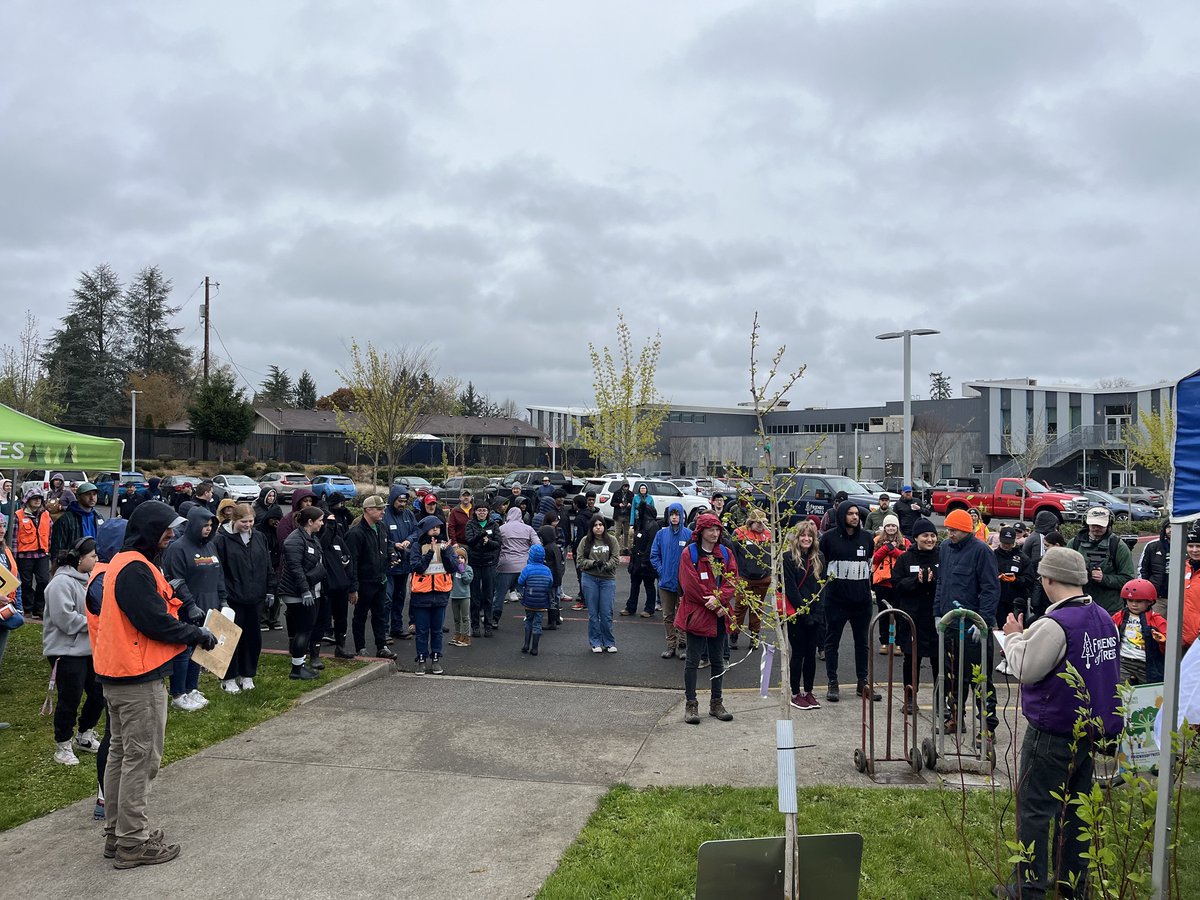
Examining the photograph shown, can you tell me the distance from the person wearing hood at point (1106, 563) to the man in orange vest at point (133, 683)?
776 cm

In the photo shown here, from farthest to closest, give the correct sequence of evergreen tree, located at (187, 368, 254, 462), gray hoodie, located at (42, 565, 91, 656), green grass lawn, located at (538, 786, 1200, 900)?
evergreen tree, located at (187, 368, 254, 462) → gray hoodie, located at (42, 565, 91, 656) → green grass lawn, located at (538, 786, 1200, 900)

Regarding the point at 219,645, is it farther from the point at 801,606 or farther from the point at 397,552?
the point at 801,606

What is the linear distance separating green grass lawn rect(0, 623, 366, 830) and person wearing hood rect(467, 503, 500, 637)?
7.31 feet

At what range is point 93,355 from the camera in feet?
225

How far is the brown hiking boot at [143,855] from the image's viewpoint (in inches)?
196

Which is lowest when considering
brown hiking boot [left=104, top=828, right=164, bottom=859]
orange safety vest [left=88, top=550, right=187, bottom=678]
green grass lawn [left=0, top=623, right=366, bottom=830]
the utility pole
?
green grass lawn [left=0, top=623, right=366, bottom=830]

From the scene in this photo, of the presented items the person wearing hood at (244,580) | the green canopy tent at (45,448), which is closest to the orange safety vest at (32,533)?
the green canopy tent at (45,448)

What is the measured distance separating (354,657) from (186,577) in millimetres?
2658

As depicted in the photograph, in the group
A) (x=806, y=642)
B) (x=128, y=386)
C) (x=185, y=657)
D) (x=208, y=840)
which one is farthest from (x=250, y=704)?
(x=128, y=386)

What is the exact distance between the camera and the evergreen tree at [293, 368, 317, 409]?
93.3m

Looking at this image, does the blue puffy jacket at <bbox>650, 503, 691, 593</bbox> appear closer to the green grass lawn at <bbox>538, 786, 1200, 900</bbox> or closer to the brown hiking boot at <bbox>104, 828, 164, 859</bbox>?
the green grass lawn at <bbox>538, 786, 1200, 900</bbox>

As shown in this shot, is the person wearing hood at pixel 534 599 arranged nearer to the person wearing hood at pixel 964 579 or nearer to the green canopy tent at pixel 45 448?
the person wearing hood at pixel 964 579

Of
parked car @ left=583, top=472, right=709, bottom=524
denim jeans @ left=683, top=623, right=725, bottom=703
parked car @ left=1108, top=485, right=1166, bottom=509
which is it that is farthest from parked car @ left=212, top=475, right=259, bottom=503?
parked car @ left=1108, top=485, right=1166, bottom=509

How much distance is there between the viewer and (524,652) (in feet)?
Answer: 35.2
